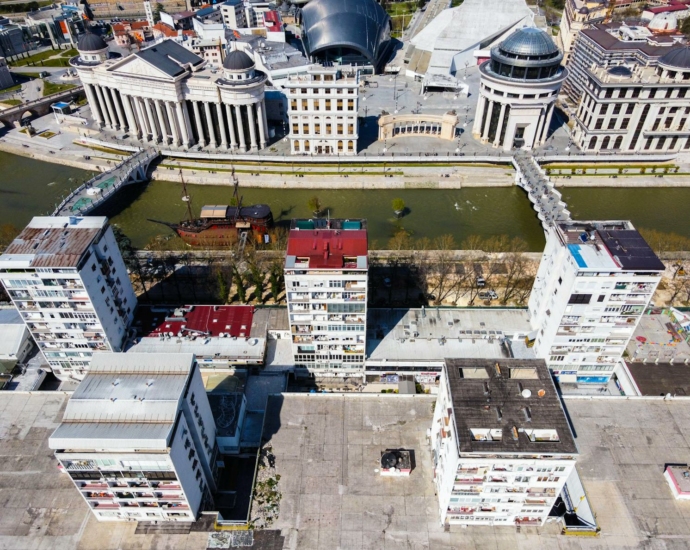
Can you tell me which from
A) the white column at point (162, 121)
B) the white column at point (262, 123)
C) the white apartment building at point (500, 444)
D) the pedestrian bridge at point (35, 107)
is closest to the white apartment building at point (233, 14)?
the pedestrian bridge at point (35, 107)

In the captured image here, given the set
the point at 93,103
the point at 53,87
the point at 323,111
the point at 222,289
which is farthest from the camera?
the point at 53,87

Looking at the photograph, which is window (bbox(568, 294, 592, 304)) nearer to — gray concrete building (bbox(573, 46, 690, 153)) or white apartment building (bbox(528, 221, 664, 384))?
white apartment building (bbox(528, 221, 664, 384))

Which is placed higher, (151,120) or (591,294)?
(591,294)

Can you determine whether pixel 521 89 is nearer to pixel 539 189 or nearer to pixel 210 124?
pixel 539 189

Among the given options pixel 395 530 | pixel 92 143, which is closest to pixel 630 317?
pixel 395 530

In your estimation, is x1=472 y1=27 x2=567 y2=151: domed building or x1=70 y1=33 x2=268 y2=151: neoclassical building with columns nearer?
x1=472 y1=27 x2=567 y2=151: domed building

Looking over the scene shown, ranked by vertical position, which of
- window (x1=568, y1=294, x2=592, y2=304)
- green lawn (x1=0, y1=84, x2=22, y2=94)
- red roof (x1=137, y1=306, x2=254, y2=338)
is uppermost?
window (x1=568, y1=294, x2=592, y2=304)

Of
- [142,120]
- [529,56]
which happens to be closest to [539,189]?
[529,56]

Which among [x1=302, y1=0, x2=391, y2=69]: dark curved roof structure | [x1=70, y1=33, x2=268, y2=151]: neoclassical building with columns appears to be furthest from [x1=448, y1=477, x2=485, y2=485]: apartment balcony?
[x1=302, y1=0, x2=391, y2=69]: dark curved roof structure
